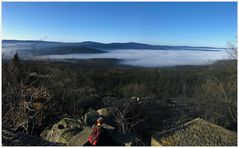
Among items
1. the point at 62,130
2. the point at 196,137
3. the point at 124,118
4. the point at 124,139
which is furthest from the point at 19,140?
the point at 124,118

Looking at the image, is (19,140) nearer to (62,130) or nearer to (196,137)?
(62,130)

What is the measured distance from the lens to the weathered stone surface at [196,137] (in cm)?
723

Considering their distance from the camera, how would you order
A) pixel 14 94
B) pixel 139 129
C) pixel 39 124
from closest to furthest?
pixel 14 94 < pixel 39 124 < pixel 139 129

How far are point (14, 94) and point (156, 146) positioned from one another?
4.19 meters

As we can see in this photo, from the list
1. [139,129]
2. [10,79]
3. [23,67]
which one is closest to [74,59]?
[139,129]

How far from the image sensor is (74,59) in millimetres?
16438

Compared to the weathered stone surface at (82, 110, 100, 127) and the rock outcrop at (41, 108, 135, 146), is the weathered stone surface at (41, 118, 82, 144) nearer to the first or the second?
the rock outcrop at (41, 108, 135, 146)

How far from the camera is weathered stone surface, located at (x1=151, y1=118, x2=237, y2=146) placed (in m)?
7.23

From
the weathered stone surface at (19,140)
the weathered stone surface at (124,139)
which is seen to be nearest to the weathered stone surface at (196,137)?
the weathered stone surface at (124,139)

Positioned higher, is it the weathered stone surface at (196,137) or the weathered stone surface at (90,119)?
the weathered stone surface at (196,137)

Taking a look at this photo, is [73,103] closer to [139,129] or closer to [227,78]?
[139,129]

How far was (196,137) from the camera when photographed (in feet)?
24.7

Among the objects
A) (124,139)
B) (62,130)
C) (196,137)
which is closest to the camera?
(196,137)

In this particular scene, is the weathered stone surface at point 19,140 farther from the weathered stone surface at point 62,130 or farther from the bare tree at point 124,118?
the bare tree at point 124,118
